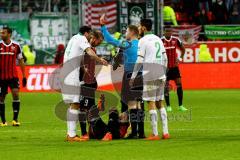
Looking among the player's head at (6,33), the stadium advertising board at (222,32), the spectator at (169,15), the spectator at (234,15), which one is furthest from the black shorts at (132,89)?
the spectator at (234,15)

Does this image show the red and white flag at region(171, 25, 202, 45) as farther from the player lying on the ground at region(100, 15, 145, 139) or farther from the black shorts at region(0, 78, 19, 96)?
the player lying on the ground at region(100, 15, 145, 139)

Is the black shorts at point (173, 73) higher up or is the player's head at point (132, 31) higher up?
the player's head at point (132, 31)

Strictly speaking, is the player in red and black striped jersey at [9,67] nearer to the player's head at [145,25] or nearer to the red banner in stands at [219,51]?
the player's head at [145,25]

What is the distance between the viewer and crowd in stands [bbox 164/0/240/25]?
42000 mm

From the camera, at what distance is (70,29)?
38969mm

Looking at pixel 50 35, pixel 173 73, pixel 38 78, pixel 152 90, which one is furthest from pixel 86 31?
pixel 50 35

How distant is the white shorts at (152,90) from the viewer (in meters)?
17.9

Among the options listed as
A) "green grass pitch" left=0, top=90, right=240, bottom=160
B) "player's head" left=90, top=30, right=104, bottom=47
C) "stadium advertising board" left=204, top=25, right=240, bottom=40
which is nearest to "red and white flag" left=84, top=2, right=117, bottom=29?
"stadium advertising board" left=204, top=25, right=240, bottom=40

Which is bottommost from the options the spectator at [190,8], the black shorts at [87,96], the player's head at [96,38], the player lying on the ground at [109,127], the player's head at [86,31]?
the player lying on the ground at [109,127]

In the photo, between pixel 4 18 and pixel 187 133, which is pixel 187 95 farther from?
pixel 187 133

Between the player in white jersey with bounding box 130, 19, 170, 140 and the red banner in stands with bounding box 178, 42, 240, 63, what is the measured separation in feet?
65.2

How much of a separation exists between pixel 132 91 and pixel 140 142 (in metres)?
1.42

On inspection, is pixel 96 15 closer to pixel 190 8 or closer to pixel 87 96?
pixel 190 8

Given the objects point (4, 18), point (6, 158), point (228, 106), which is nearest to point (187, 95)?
point (228, 106)
